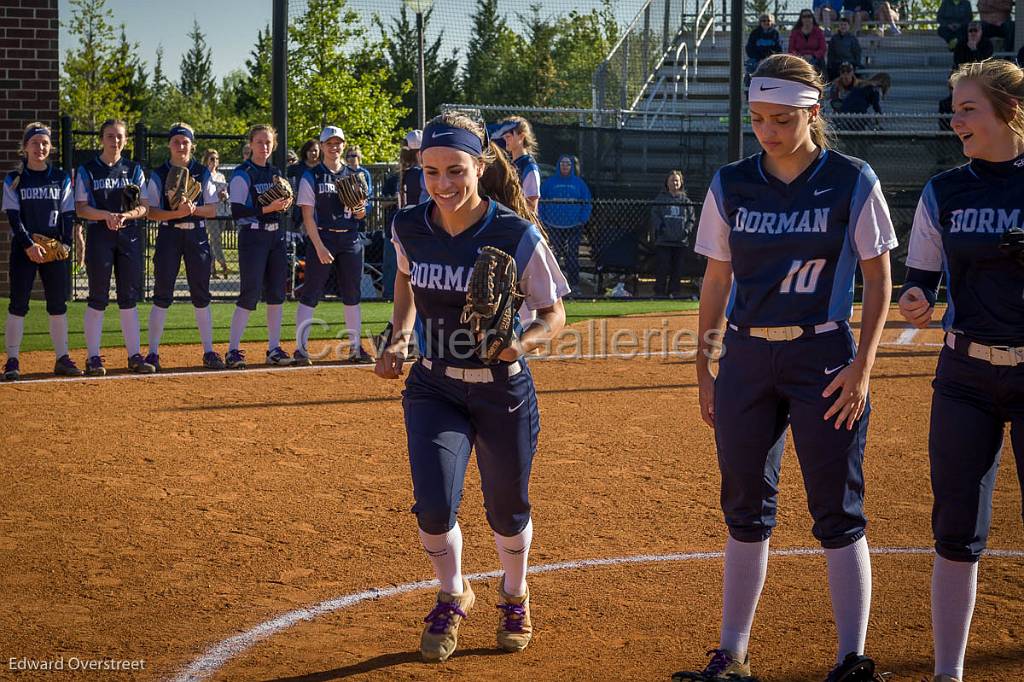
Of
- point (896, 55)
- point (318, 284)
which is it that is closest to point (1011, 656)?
point (318, 284)

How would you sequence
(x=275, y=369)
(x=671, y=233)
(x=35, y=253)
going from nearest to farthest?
(x=35, y=253), (x=275, y=369), (x=671, y=233)

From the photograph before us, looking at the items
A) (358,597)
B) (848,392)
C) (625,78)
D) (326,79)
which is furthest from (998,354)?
(326,79)

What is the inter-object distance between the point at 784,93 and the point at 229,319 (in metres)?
12.4

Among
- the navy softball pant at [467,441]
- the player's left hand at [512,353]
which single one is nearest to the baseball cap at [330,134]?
the navy softball pant at [467,441]

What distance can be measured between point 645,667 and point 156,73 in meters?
75.5

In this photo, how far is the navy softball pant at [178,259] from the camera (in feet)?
37.1

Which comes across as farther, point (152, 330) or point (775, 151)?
point (152, 330)

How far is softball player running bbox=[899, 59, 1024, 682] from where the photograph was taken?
3766 millimetres

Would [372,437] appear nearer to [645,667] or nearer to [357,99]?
[645,667]

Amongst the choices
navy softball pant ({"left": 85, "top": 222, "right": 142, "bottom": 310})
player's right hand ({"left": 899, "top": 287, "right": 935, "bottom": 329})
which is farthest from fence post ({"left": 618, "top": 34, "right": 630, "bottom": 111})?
player's right hand ({"left": 899, "top": 287, "right": 935, "bottom": 329})

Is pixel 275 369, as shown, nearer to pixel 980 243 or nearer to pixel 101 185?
pixel 101 185

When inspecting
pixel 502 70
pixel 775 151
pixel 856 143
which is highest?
pixel 502 70

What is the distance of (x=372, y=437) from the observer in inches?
327

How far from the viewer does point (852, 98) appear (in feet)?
69.8
